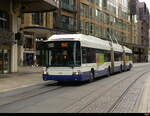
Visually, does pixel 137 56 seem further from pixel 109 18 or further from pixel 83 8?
pixel 83 8

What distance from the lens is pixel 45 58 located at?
19.1 metres

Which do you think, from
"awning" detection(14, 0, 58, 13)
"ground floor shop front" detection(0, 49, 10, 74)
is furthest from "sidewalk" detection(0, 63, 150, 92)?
"awning" detection(14, 0, 58, 13)

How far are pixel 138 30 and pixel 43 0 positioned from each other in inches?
3686

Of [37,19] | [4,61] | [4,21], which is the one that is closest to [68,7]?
[37,19]

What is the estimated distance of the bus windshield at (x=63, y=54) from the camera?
18.5 metres

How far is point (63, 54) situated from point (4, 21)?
41.3 feet

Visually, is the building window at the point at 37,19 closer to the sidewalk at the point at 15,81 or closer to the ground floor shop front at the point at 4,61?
the ground floor shop front at the point at 4,61

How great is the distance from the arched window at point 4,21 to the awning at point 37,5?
96.9 inches

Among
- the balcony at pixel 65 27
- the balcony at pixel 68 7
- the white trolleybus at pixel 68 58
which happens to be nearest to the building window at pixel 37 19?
the balcony at pixel 65 27

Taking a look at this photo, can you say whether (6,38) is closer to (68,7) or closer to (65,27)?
(65,27)

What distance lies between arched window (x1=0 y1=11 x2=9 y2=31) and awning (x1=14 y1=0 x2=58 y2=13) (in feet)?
8.08

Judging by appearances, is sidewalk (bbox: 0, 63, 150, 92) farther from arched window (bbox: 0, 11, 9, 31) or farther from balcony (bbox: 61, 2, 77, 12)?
balcony (bbox: 61, 2, 77, 12)

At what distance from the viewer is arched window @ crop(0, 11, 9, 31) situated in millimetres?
28780

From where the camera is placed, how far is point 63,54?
1858 cm
